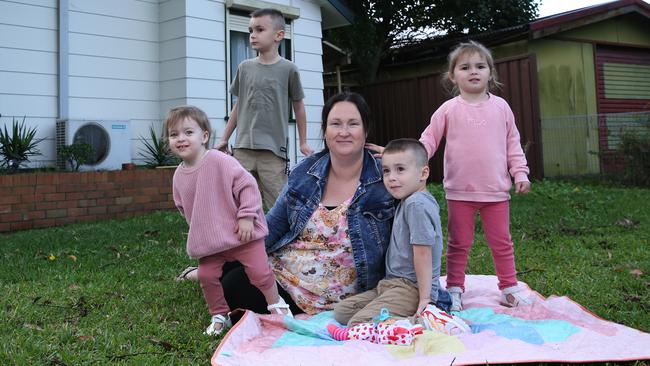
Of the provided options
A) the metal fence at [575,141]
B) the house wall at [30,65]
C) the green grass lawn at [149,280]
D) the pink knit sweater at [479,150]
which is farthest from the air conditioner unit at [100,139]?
the metal fence at [575,141]

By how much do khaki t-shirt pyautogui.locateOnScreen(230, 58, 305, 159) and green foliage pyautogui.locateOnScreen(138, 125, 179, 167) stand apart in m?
3.58

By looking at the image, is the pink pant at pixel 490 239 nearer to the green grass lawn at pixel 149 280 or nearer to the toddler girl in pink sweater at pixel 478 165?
the toddler girl in pink sweater at pixel 478 165

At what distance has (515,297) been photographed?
339 cm

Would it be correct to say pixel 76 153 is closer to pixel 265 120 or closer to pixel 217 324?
pixel 265 120

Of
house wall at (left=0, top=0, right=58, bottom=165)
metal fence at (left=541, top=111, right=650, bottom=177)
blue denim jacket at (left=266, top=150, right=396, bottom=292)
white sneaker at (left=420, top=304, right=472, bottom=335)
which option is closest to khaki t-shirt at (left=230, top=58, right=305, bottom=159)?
blue denim jacket at (left=266, top=150, right=396, bottom=292)

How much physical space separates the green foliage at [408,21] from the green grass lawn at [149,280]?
9.01 metres

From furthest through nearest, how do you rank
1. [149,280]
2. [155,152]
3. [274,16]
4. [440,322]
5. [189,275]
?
[155,152] → [274,16] → [149,280] → [189,275] → [440,322]

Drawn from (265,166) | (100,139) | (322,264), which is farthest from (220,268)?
(100,139)

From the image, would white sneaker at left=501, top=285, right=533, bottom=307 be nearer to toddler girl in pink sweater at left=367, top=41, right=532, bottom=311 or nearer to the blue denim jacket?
toddler girl in pink sweater at left=367, top=41, right=532, bottom=311

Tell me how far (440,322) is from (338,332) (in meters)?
0.46

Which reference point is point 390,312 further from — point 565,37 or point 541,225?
point 565,37

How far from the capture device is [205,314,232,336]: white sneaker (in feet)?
9.57

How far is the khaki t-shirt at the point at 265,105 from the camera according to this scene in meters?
4.81

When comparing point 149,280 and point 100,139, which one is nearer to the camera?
point 149,280
